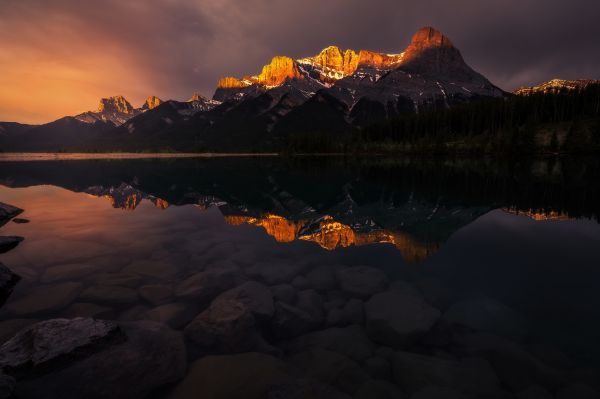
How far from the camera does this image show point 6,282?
436 inches

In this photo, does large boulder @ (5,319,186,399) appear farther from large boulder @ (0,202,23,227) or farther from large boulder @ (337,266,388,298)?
large boulder @ (0,202,23,227)

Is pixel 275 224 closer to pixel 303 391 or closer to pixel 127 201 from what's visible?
pixel 303 391

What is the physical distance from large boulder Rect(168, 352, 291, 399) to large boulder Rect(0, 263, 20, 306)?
801cm

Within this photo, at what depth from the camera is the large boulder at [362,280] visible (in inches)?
457

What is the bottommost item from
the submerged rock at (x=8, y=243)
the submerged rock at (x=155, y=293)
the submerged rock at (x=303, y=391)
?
the submerged rock at (x=155, y=293)

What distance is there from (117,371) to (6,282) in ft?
26.0

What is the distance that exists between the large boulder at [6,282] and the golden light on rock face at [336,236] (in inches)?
485

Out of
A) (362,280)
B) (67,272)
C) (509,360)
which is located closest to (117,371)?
(67,272)

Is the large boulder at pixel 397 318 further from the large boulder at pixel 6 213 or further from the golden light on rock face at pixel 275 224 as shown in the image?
the large boulder at pixel 6 213

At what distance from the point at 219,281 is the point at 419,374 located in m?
7.78

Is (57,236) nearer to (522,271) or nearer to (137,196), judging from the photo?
(137,196)

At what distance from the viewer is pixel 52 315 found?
9.51 m

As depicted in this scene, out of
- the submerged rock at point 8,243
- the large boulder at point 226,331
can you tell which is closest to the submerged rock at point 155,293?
the large boulder at point 226,331

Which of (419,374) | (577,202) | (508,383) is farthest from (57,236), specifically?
(577,202)
